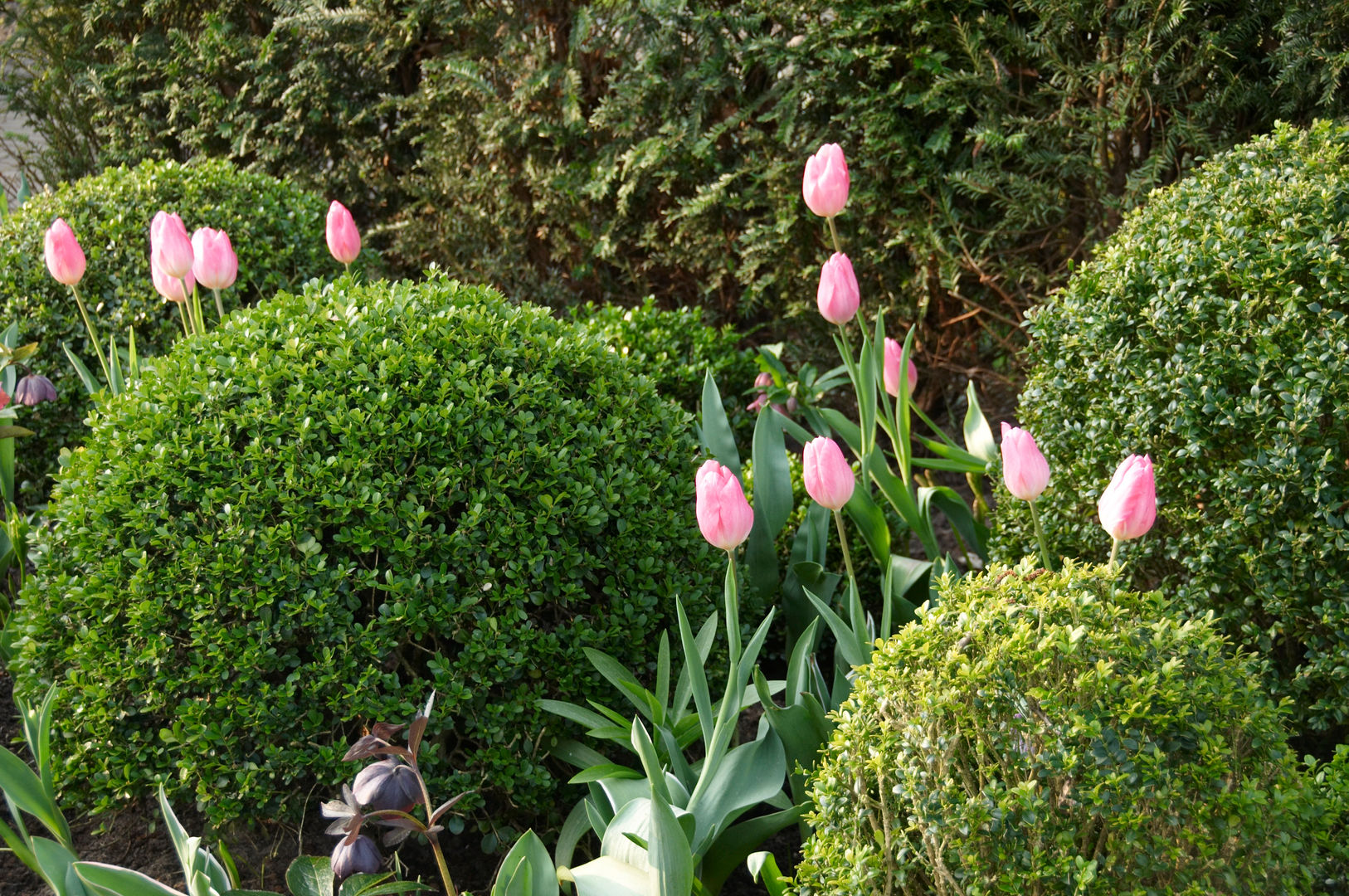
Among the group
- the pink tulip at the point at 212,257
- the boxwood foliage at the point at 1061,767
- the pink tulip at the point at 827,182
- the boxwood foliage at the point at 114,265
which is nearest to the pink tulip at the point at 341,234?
the pink tulip at the point at 212,257

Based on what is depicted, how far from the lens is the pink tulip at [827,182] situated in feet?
9.01

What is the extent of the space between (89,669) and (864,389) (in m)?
2.03

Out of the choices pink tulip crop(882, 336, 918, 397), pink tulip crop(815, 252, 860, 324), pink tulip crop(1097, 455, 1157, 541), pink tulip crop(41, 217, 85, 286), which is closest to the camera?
pink tulip crop(1097, 455, 1157, 541)

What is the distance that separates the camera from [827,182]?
2750 mm

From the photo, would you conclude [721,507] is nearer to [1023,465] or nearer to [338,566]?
[1023,465]

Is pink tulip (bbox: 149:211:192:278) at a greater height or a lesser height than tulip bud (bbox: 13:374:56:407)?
greater

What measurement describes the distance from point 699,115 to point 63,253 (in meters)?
2.59

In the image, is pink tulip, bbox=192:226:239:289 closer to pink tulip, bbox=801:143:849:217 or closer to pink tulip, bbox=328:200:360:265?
pink tulip, bbox=328:200:360:265

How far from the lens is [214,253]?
290 centimetres

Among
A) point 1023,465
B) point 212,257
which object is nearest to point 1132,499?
point 1023,465

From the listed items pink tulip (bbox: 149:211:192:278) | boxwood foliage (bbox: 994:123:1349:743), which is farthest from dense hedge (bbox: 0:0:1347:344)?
pink tulip (bbox: 149:211:192:278)

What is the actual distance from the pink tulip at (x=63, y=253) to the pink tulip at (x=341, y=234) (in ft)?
2.34

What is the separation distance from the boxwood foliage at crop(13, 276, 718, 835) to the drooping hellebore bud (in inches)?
20.1

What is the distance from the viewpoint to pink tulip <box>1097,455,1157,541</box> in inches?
71.9
